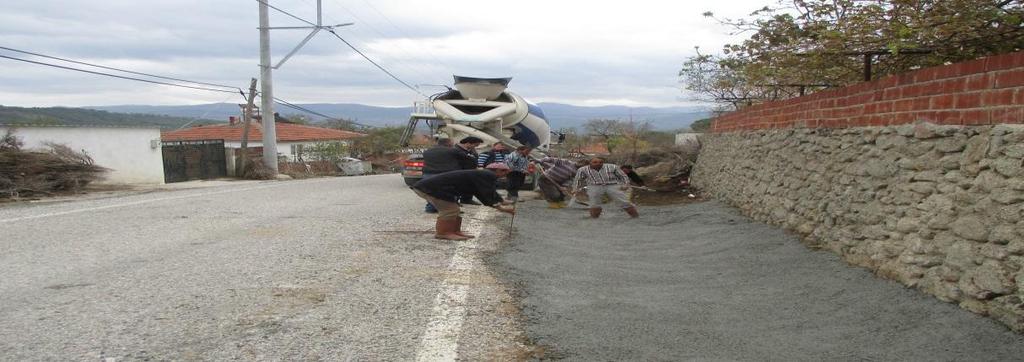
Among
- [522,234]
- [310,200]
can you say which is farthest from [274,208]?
[522,234]

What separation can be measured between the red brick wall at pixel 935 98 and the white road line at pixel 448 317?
3.82 m

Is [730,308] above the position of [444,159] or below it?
below

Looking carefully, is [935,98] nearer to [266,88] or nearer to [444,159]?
[444,159]

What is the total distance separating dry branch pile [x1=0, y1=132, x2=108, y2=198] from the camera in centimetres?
1364

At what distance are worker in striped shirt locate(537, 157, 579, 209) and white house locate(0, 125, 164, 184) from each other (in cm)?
1159

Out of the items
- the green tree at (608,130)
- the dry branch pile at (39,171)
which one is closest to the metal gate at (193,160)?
the dry branch pile at (39,171)

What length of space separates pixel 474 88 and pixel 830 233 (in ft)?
33.8

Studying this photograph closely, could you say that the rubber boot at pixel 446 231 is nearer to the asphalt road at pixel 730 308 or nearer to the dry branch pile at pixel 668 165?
the asphalt road at pixel 730 308

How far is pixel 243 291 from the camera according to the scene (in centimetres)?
546

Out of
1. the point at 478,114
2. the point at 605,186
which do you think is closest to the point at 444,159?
the point at 605,186

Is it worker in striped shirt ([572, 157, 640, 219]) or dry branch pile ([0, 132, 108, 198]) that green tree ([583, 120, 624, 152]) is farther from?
dry branch pile ([0, 132, 108, 198])

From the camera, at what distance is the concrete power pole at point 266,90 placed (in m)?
25.8

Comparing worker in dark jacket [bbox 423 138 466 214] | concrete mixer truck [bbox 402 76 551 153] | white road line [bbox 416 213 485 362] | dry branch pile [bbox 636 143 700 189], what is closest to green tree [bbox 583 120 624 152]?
dry branch pile [bbox 636 143 700 189]

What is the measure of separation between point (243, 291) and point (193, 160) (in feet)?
72.1
